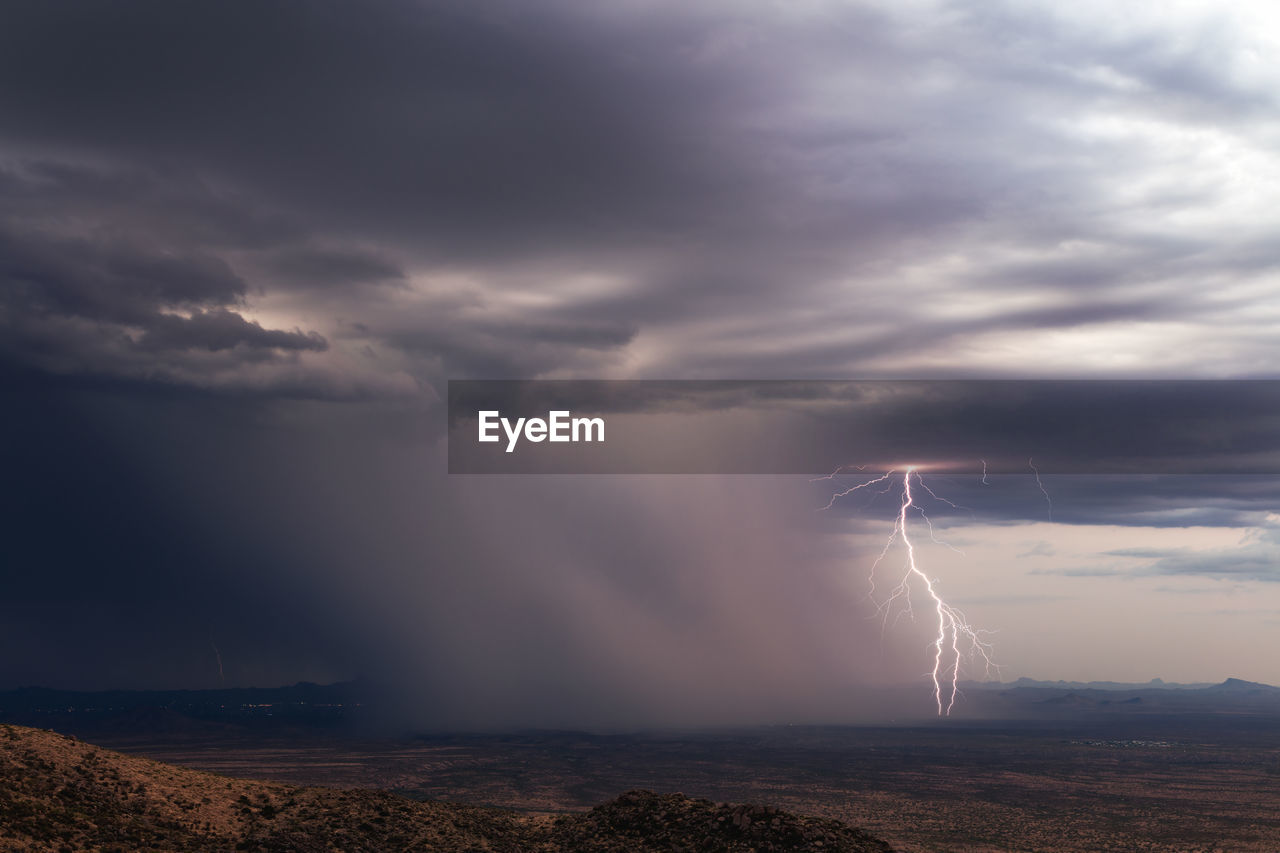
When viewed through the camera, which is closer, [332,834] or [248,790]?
[332,834]

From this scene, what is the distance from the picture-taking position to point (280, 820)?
4372 cm

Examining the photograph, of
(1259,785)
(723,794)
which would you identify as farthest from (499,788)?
(1259,785)

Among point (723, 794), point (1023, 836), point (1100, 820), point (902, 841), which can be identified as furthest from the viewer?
point (723, 794)

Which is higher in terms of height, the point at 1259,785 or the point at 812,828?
the point at 812,828

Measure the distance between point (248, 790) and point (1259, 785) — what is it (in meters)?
194

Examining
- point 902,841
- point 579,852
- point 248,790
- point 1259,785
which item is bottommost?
point 1259,785

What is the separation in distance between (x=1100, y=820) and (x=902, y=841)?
47399mm

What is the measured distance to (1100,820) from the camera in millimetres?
135000

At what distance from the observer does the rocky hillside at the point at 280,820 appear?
123 feet

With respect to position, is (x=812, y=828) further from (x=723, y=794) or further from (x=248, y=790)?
(x=723, y=794)

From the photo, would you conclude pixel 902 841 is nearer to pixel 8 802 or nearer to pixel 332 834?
pixel 332 834

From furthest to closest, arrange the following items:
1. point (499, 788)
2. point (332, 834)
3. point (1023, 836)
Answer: point (499, 788) → point (1023, 836) → point (332, 834)

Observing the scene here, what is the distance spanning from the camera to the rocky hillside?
123 feet

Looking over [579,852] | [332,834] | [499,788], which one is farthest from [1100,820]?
[332,834]
